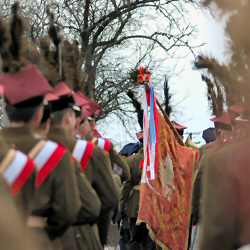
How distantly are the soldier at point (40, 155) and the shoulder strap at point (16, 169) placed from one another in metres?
0.94

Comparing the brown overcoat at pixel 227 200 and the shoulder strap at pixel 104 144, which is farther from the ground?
the brown overcoat at pixel 227 200

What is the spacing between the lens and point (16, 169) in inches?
168

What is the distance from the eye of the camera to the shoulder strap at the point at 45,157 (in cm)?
539

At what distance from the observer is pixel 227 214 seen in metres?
4.41

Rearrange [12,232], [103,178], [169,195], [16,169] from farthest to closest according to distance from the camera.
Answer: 1. [169,195]
2. [103,178]
3. [16,169]
4. [12,232]

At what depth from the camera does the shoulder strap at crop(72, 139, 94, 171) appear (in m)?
6.73

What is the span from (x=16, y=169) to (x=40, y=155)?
1.15m

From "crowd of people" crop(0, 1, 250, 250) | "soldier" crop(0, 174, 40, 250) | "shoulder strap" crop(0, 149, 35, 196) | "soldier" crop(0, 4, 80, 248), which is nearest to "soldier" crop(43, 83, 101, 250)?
"crowd of people" crop(0, 1, 250, 250)

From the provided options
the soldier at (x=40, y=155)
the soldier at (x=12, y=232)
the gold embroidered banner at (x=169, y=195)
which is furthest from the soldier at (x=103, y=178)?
the soldier at (x=12, y=232)

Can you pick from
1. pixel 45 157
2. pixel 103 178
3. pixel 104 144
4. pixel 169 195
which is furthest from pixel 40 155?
pixel 169 195

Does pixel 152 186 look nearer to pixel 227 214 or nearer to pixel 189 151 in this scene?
pixel 189 151

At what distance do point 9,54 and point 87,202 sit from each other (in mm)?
1215

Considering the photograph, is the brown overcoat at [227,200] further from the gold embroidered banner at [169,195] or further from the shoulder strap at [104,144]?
the gold embroidered banner at [169,195]

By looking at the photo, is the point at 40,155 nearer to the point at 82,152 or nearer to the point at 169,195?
the point at 82,152
